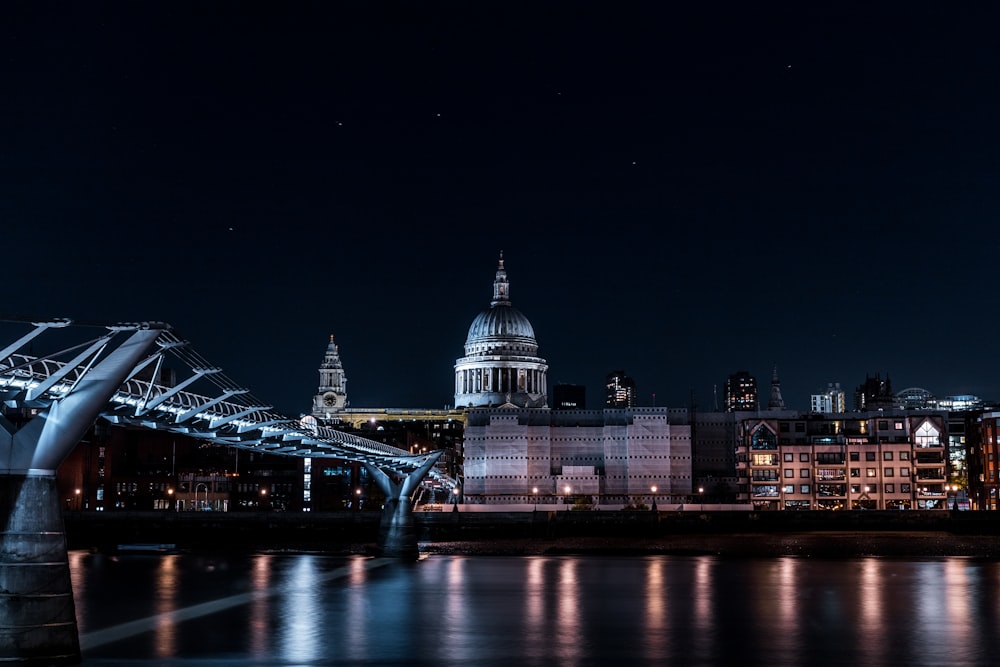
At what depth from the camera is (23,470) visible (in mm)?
25562

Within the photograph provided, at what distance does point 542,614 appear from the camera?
40.2 metres

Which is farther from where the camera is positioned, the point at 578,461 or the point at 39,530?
the point at 578,461

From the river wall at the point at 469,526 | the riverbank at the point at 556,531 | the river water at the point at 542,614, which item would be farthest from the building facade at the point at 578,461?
the river water at the point at 542,614

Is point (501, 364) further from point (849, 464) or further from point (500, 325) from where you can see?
point (849, 464)

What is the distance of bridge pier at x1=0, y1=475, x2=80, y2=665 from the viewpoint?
82.4 feet

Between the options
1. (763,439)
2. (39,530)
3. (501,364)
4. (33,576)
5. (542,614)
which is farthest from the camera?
(501,364)

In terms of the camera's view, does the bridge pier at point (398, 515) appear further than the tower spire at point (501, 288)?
No

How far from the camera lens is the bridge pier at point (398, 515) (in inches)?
2798

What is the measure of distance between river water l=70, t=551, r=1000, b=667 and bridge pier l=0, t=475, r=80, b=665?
3.14 meters

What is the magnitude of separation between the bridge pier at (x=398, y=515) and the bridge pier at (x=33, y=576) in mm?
44819

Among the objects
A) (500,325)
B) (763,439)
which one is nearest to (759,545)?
(763,439)

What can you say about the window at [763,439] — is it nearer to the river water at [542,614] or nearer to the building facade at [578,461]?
the building facade at [578,461]

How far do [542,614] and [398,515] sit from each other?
33564 mm

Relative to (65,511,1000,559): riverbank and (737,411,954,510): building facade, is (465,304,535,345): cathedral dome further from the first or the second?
(65,511,1000,559): riverbank
